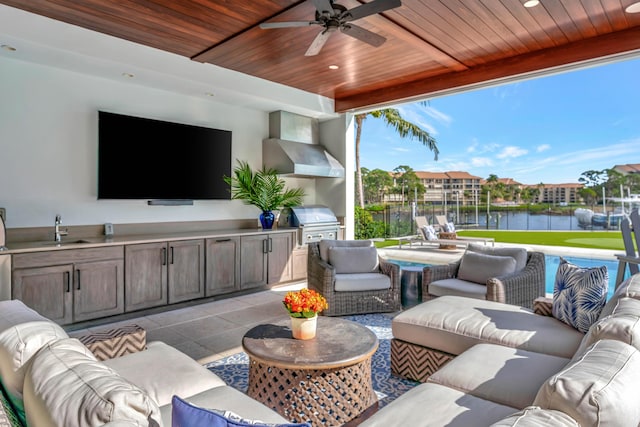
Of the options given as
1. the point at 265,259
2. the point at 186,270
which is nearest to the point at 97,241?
the point at 186,270

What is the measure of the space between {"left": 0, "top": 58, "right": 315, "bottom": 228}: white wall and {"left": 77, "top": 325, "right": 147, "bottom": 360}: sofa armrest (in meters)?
2.67

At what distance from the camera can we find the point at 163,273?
455cm

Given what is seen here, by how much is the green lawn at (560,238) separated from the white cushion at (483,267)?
24.0ft

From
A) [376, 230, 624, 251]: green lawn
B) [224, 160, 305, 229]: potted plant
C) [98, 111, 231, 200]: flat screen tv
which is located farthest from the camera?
[376, 230, 624, 251]: green lawn

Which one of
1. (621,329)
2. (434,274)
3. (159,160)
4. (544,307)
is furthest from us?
(159,160)

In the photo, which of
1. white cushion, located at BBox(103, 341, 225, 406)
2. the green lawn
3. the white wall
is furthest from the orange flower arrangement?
A: the green lawn

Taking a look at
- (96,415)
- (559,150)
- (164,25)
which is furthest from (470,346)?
(559,150)

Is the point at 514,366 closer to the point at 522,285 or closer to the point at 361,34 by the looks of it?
the point at 522,285

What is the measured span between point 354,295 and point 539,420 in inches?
129

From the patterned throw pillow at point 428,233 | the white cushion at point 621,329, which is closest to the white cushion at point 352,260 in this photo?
the white cushion at point 621,329

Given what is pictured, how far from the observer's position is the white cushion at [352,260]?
4.47m

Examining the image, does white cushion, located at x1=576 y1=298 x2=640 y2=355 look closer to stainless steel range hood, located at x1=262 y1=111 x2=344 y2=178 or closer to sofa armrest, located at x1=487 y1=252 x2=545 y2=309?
sofa armrest, located at x1=487 y1=252 x2=545 y2=309

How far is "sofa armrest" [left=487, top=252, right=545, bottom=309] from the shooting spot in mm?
3277

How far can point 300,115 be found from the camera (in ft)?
21.8
